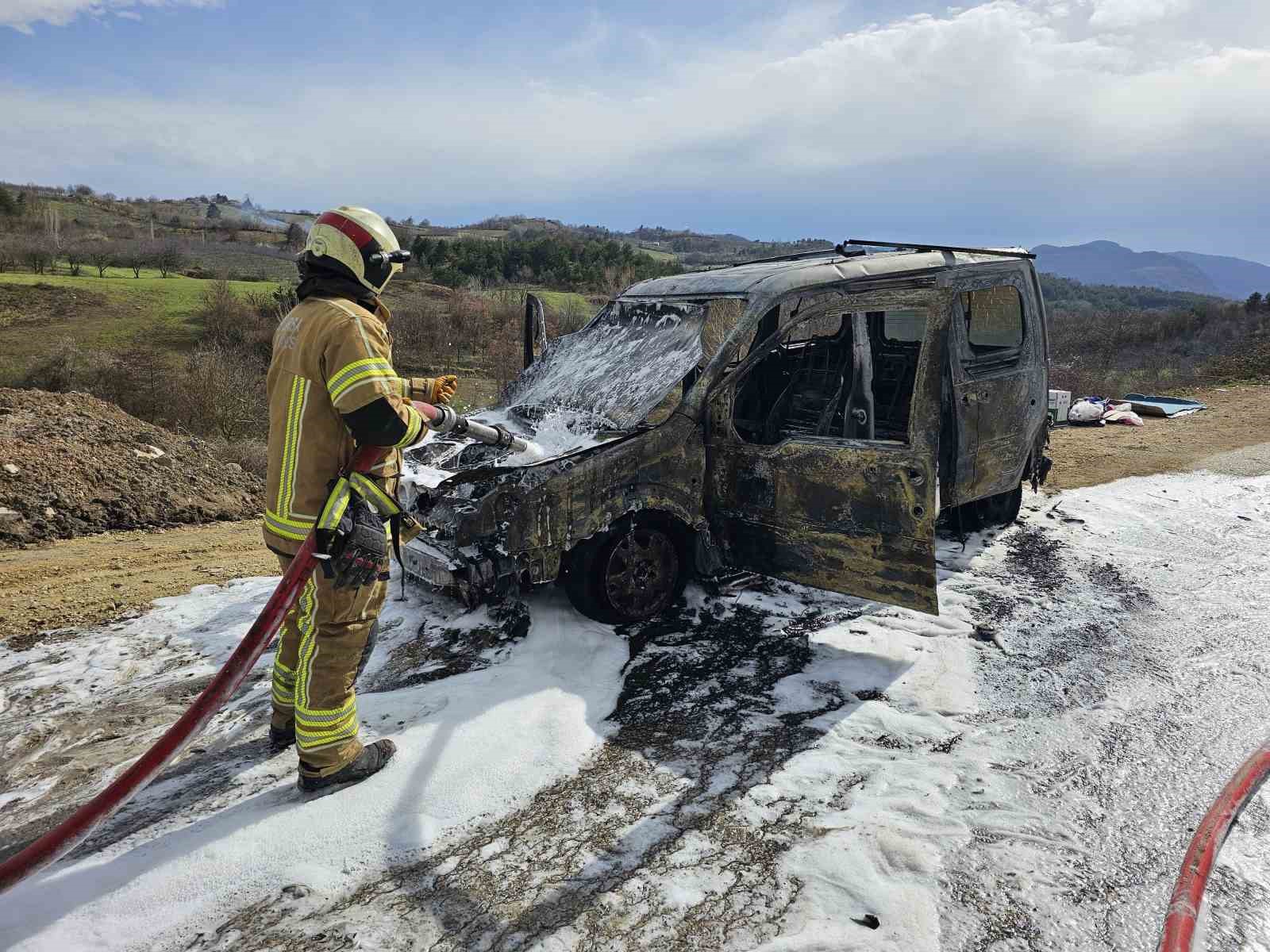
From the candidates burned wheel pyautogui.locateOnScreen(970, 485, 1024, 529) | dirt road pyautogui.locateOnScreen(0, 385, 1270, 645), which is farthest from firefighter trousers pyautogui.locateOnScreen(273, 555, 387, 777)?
burned wheel pyautogui.locateOnScreen(970, 485, 1024, 529)

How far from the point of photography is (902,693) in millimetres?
3850

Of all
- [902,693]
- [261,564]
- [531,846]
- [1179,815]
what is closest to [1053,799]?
[1179,815]

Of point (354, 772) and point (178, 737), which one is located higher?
point (178, 737)

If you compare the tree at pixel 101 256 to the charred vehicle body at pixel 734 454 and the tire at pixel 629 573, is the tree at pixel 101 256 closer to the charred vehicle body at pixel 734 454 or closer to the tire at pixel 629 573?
the charred vehicle body at pixel 734 454

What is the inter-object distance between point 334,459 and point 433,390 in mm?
597

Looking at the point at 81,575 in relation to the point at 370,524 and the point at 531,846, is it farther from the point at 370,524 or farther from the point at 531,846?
the point at 531,846

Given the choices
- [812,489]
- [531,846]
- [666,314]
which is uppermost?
[666,314]

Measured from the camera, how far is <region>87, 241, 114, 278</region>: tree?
2695 cm

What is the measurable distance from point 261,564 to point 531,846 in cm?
378

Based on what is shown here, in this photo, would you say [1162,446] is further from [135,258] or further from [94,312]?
[135,258]

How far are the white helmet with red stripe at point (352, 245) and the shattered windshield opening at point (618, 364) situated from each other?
1.67m

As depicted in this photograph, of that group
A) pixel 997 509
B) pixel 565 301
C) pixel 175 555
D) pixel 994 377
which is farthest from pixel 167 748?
pixel 565 301

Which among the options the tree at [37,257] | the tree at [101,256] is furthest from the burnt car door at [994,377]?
the tree at [101,256]

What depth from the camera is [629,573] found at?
436cm
